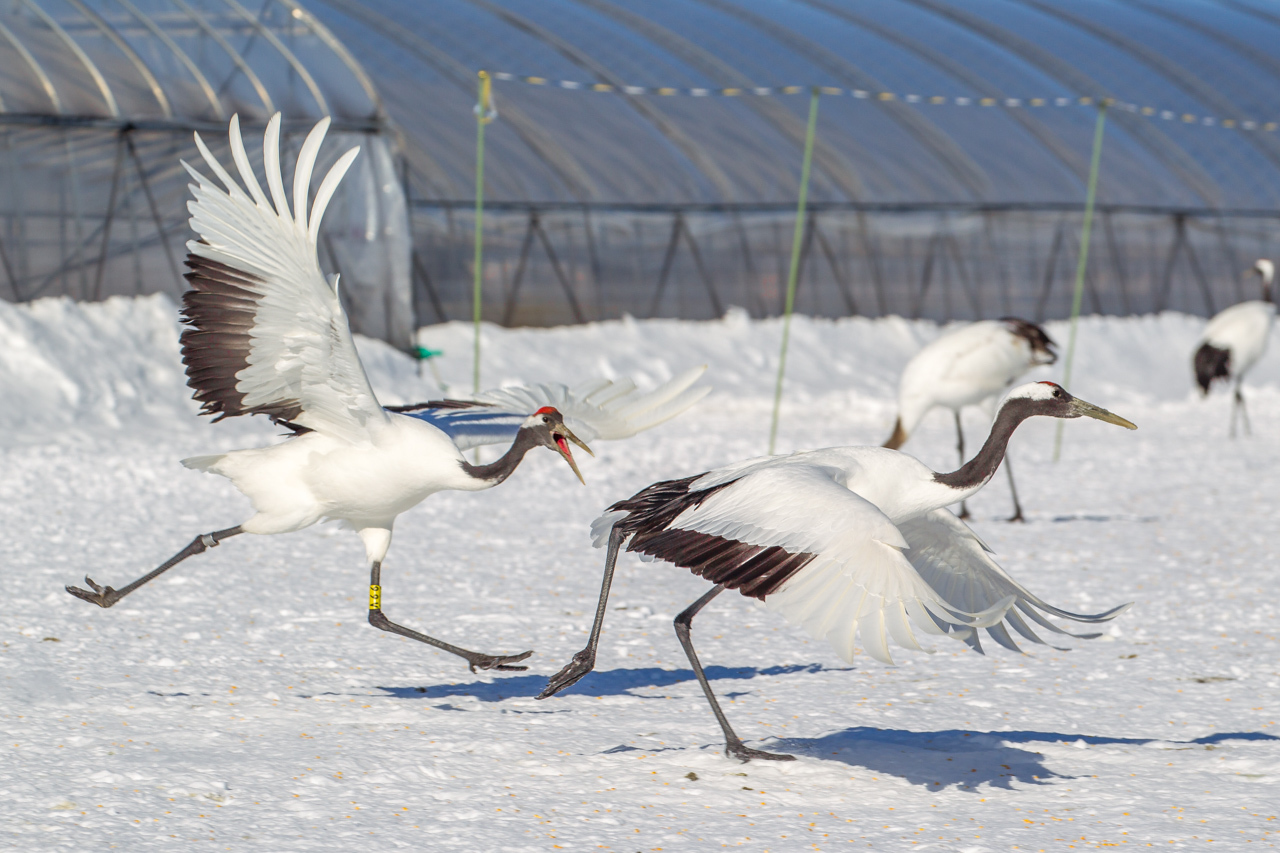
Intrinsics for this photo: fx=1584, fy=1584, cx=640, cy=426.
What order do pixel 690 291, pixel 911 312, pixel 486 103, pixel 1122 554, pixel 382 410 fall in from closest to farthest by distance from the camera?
pixel 382 410, pixel 1122 554, pixel 486 103, pixel 690 291, pixel 911 312

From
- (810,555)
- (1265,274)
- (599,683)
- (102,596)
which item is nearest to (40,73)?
(102,596)

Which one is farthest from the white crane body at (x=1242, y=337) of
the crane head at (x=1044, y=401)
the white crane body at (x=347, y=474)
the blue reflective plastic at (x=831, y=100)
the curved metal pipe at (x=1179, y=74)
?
the white crane body at (x=347, y=474)

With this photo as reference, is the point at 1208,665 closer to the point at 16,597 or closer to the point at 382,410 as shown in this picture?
the point at 382,410

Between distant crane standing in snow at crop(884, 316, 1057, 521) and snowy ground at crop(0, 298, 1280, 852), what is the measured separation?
0.88 m

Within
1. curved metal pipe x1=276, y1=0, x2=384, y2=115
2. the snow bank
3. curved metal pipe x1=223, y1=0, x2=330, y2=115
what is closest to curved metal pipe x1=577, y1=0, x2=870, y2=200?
the snow bank

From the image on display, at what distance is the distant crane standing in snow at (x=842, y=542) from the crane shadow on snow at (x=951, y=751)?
0.31 metres

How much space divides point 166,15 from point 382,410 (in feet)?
40.7

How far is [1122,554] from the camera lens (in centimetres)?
986

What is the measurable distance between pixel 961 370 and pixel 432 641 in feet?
21.8

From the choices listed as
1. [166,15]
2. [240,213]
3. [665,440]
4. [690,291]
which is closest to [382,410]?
[240,213]

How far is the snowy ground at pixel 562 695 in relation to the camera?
4.82 m

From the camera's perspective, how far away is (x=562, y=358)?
18.5 m

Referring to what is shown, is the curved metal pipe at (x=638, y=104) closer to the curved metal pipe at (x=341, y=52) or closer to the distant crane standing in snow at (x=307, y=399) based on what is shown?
the curved metal pipe at (x=341, y=52)

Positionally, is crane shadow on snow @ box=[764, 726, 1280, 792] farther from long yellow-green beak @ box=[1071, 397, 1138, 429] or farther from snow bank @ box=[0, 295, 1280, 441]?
snow bank @ box=[0, 295, 1280, 441]
